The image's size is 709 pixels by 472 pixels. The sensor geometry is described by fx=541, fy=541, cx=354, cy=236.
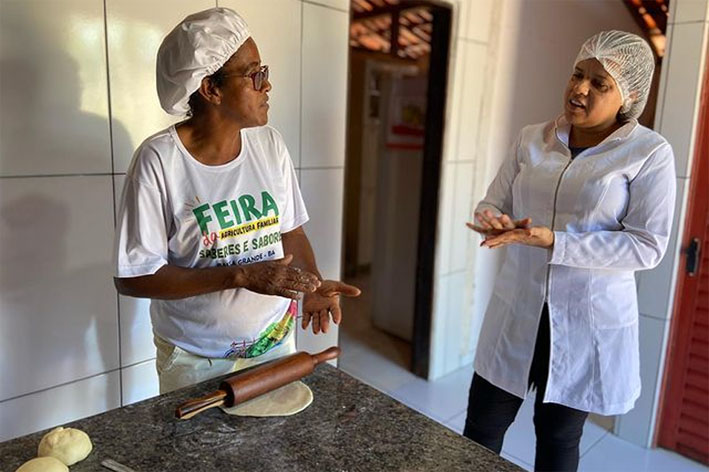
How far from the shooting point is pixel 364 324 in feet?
11.0

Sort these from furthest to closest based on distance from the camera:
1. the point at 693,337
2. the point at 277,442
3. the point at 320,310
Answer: the point at 693,337
the point at 320,310
the point at 277,442

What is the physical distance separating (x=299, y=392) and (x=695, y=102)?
1.78 meters

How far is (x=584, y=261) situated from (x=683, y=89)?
1100 millimetres

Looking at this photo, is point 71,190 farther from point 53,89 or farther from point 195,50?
point 195,50

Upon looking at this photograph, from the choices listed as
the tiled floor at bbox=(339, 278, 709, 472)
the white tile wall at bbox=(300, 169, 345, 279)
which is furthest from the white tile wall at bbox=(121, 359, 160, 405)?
the tiled floor at bbox=(339, 278, 709, 472)

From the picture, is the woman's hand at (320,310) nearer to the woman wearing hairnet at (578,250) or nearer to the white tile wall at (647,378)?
the woman wearing hairnet at (578,250)

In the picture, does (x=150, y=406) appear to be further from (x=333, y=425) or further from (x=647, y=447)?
(x=647, y=447)

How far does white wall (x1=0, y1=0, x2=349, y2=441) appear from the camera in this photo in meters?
1.20

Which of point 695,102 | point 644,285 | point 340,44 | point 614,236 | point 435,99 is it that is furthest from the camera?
point 435,99

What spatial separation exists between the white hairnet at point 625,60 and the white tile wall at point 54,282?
4.04ft

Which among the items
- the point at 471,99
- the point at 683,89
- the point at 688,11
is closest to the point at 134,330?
the point at 471,99

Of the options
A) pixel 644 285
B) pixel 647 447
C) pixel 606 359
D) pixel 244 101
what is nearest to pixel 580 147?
pixel 606 359

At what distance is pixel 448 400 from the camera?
8.13 feet

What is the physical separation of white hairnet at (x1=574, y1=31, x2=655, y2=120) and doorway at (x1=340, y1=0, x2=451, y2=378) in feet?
3.52
